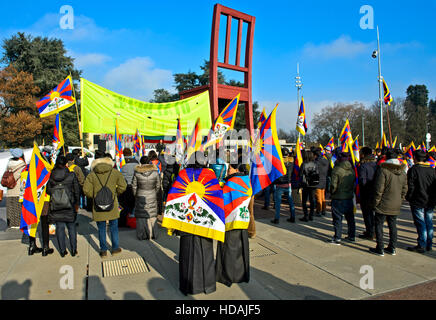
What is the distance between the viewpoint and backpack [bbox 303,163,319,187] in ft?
25.2

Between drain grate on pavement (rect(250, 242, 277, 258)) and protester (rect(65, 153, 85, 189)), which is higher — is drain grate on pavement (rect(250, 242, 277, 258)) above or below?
below

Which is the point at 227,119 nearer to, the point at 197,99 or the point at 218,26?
the point at 197,99

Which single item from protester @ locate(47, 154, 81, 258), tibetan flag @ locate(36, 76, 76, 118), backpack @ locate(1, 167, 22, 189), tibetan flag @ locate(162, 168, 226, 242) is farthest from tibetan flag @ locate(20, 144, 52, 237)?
tibetan flag @ locate(36, 76, 76, 118)

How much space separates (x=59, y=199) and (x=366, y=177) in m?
5.91

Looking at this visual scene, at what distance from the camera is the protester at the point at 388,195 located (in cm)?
516

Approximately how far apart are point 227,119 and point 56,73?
30479 millimetres

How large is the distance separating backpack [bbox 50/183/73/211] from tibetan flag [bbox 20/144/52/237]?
22 centimetres

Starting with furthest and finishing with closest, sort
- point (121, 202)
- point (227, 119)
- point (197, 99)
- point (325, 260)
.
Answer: point (197, 99), point (121, 202), point (227, 119), point (325, 260)

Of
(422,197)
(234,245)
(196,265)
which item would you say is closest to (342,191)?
(422,197)

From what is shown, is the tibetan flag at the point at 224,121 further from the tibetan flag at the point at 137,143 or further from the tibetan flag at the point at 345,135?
the tibetan flag at the point at 137,143

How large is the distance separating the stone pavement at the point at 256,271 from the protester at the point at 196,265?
5.0 inches

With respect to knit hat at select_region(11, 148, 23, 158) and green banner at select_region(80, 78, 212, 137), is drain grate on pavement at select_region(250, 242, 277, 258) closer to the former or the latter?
green banner at select_region(80, 78, 212, 137)
